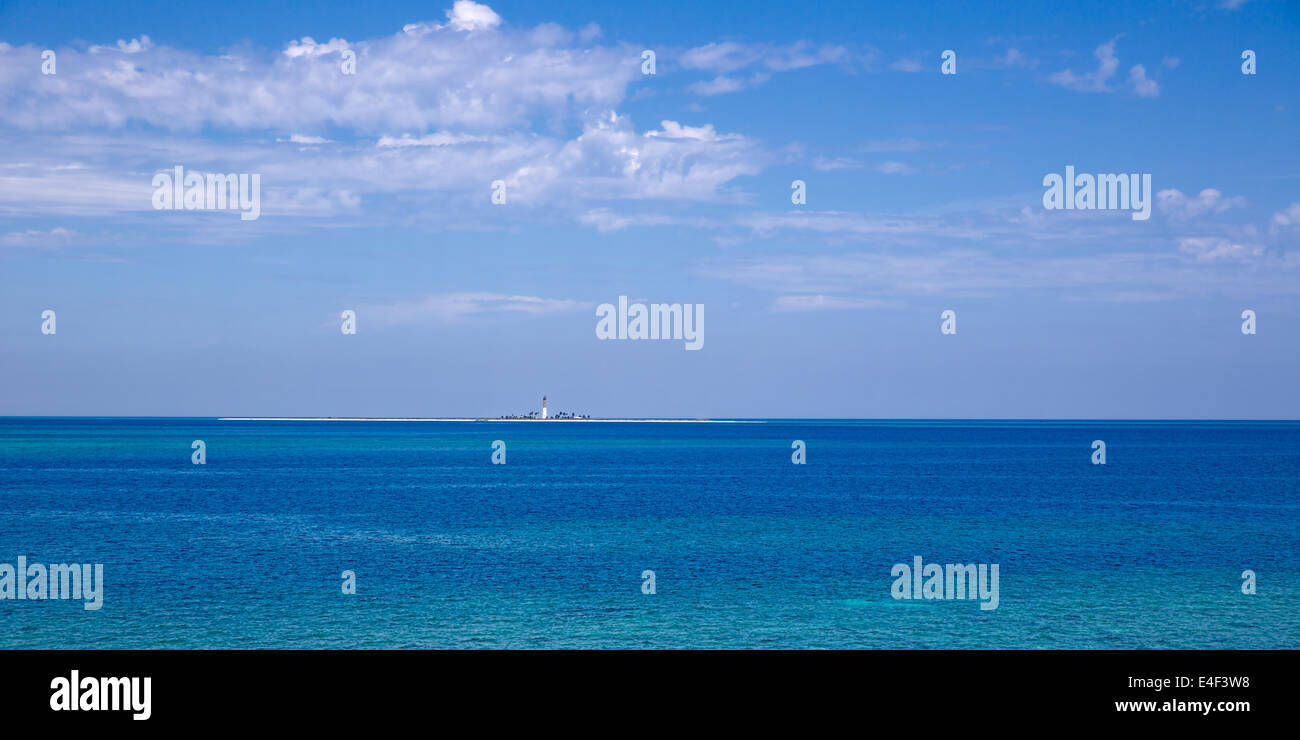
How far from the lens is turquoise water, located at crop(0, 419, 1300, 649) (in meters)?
32.1

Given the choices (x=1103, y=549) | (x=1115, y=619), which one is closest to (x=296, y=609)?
(x=1115, y=619)

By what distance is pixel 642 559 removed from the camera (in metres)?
47.5

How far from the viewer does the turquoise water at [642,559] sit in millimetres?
32094
